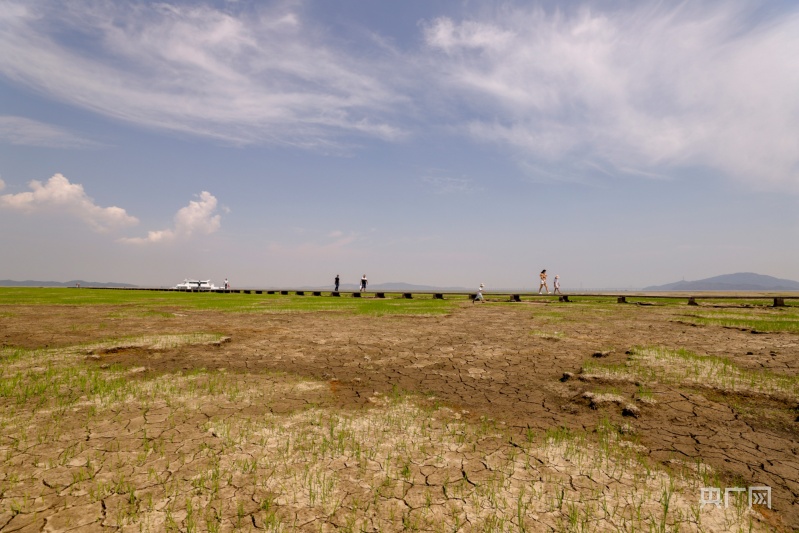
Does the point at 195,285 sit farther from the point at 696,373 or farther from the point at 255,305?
the point at 696,373

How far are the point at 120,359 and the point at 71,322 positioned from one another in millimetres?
9101

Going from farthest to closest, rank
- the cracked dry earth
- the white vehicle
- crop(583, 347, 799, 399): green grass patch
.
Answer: the white vehicle
crop(583, 347, 799, 399): green grass patch
the cracked dry earth

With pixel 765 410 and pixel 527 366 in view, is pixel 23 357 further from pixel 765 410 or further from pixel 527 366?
pixel 765 410

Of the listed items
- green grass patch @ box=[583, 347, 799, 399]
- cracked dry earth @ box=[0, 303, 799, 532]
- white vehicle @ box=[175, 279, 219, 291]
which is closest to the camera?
cracked dry earth @ box=[0, 303, 799, 532]

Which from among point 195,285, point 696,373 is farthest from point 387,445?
point 195,285

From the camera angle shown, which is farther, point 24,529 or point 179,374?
point 179,374

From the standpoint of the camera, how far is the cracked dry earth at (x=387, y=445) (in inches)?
128

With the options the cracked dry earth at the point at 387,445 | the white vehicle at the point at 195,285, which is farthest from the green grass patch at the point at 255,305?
the white vehicle at the point at 195,285

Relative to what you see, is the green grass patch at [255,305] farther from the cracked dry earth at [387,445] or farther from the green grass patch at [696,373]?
the green grass patch at [696,373]

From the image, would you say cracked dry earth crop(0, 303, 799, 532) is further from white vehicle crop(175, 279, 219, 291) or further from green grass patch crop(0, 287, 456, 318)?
white vehicle crop(175, 279, 219, 291)

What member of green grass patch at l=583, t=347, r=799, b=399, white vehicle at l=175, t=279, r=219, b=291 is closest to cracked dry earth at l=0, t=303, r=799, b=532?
green grass patch at l=583, t=347, r=799, b=399

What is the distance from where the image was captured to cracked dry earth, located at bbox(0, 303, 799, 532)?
10.6 ft

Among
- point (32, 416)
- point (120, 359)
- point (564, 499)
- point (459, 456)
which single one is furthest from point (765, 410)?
point (120, 359)

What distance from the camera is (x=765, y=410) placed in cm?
567
